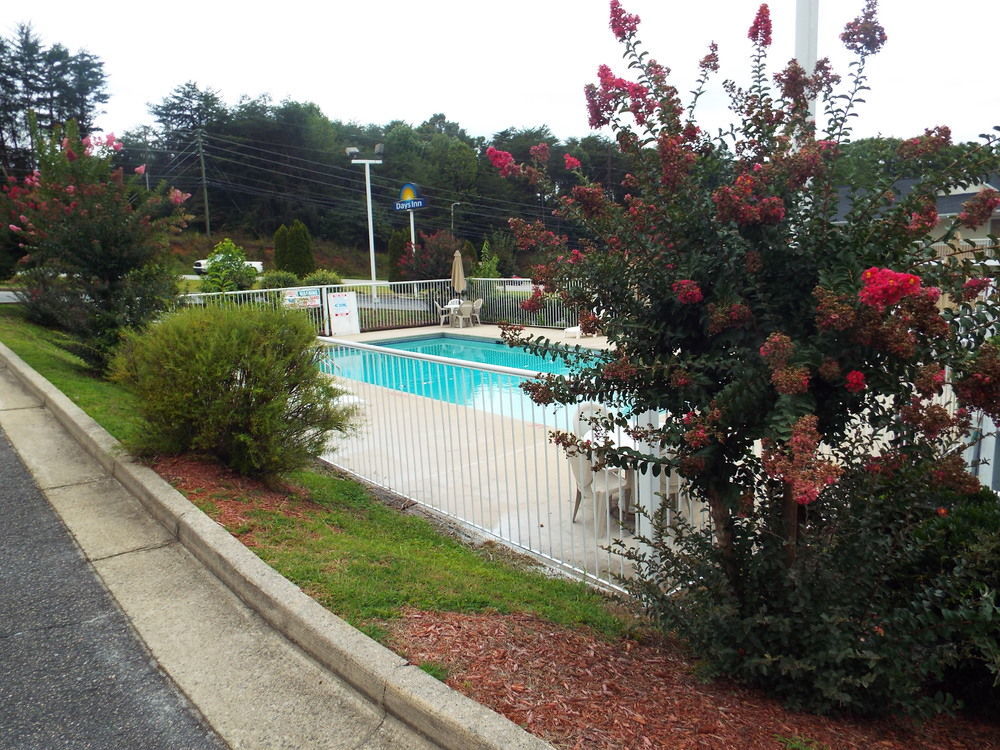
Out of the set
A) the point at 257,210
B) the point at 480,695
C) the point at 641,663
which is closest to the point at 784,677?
the point at 641,663

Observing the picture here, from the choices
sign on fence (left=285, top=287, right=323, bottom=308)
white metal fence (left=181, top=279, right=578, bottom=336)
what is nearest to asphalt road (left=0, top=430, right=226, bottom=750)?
sign on fence (left=285, top=287, right=323, bottom=308)

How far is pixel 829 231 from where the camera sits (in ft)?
9.14

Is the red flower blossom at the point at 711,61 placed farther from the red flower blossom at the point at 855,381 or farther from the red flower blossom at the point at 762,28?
the red flower blossom at the point at 855,381

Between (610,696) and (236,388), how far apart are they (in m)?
3.48

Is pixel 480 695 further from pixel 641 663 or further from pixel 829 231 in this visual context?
pixel 829 231

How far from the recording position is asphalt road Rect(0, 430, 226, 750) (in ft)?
9.16

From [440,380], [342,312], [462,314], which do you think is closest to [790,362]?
[440,380]

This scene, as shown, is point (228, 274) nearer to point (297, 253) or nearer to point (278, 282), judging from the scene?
point (278, 282)

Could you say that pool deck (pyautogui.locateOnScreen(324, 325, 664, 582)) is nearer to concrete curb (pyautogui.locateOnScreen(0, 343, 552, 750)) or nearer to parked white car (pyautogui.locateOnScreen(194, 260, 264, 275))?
concrete curb (pyautogui.locateOnScreen(0, 343, 552, 750))

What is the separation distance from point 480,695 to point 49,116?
212 ft

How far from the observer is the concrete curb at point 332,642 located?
2.62m

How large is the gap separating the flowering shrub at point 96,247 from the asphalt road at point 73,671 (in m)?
5.83

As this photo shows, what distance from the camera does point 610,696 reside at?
2.91m

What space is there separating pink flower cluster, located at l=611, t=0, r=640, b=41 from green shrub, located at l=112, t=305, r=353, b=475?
330 centimetres
